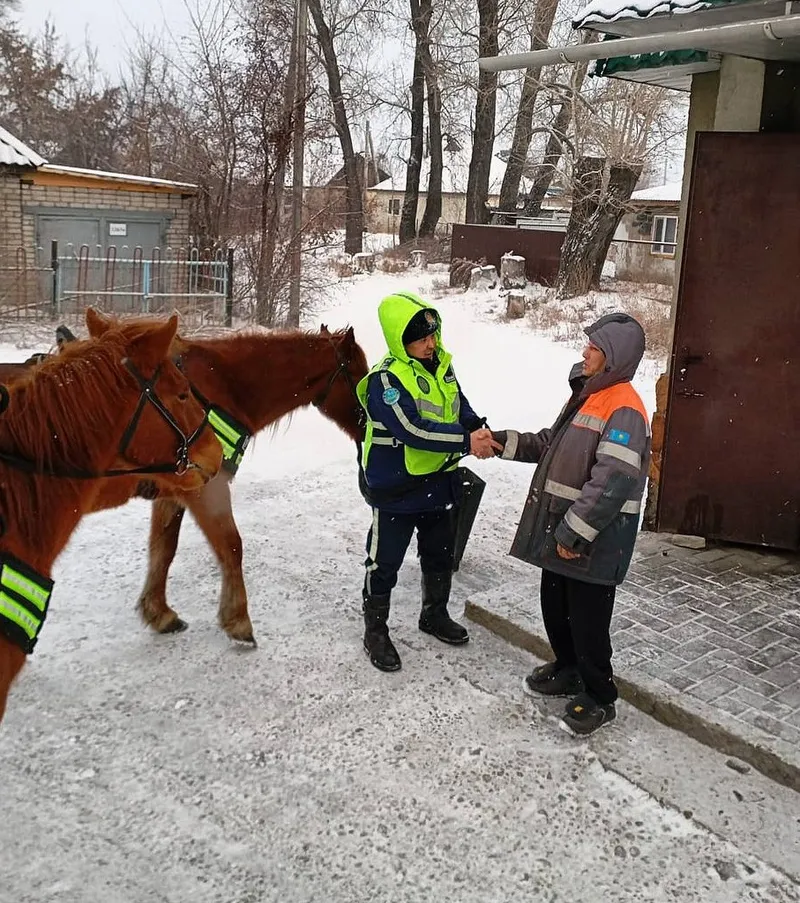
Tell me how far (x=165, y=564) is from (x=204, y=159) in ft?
43.7

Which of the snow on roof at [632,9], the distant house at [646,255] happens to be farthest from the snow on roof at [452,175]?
the snow on roof at [632,9]

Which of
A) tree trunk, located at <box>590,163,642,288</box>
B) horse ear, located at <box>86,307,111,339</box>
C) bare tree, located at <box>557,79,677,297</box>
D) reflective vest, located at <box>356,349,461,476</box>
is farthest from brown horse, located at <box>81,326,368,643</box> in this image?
tree trunk, located at <box>590,163,642,288</box>

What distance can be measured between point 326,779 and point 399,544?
3.85 ft

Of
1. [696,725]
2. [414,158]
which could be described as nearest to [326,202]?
[696,725]

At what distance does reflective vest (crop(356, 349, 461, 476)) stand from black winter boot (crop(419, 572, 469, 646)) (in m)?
0.69

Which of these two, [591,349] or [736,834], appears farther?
[591,349]

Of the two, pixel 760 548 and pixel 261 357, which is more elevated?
pixel 261 357

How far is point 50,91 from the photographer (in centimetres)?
3022

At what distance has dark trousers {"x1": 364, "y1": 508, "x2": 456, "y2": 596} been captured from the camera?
3933 millimetres

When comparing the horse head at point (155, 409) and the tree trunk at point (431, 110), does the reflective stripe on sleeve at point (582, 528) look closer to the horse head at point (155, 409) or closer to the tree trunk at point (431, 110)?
the horse head at point (155, 409)

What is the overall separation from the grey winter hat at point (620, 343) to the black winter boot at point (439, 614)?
1564mm

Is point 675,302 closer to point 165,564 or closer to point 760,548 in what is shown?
point 760,548

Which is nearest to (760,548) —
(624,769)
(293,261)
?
(624,769)

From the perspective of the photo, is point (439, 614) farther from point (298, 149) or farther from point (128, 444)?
point (298, 149)
